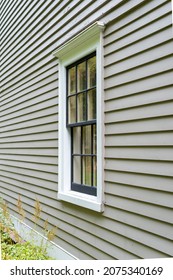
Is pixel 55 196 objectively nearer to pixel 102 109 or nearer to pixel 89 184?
pixel 89 184

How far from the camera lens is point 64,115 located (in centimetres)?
391

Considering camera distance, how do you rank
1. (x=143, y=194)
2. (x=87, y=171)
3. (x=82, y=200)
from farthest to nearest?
1. (x=87, y=171)
2. (x=82, y=200)
3. (x=143, y=194)

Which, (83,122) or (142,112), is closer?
(142,112)

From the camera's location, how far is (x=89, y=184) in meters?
3.41

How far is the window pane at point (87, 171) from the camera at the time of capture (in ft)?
11.2

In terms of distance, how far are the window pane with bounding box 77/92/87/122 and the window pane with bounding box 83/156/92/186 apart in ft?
1.49

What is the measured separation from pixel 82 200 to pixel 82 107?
3.42 ft

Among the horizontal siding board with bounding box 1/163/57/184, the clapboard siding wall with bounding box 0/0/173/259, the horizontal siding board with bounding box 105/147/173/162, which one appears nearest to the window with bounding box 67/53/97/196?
the clapboard siding wall with bounding box 0/0/173/259

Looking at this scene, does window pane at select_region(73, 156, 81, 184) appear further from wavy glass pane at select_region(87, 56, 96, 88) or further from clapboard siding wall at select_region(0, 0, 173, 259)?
wavy glass pane at select_region(87, 56, 96, 88)

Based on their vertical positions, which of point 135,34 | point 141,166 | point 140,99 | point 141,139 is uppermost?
point 135,34

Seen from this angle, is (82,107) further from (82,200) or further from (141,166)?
(141,166)

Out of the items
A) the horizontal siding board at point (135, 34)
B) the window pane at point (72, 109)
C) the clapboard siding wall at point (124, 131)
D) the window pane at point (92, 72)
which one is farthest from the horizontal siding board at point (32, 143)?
the horizontal siding board at point (135, 34)

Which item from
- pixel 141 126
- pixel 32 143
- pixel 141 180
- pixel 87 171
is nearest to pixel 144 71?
pixel 141 126
